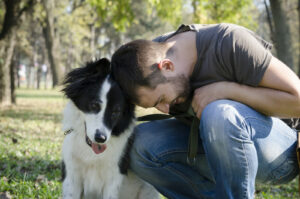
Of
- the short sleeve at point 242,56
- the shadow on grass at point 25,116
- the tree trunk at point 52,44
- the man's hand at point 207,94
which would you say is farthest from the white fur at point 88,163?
the tree trunk at point 52,44

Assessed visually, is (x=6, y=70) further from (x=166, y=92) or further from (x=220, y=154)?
(x=220, y=154)

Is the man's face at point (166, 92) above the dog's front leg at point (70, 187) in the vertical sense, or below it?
above

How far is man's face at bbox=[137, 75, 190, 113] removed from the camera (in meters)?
2.42

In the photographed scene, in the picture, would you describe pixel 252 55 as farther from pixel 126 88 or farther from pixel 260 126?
pixel 126 88

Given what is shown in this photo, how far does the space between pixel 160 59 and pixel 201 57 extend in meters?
0.33

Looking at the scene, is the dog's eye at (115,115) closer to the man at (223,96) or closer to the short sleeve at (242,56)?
the man at (223,96)

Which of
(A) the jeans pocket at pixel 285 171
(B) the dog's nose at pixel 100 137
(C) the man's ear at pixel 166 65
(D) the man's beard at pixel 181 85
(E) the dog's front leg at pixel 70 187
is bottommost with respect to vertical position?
(E) the dog's front leg at pixel 70 187

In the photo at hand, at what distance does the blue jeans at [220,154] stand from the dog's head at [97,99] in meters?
0.34

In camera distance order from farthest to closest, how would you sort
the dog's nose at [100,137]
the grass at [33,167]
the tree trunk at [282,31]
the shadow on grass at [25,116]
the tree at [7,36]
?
the tree at [7,36]
the shadow on grass at [25,116]
the tree trunk at [282,31]
the grass at [33,167]
the dog's nose at [100,137]

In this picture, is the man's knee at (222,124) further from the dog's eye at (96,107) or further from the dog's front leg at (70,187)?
the dog's front leg at (70,187)

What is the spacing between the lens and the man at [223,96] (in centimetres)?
219

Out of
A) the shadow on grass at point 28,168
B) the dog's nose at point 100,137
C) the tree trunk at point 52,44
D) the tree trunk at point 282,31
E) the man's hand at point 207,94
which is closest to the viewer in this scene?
the man's hand at point 207,94

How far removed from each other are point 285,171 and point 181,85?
3.61ft

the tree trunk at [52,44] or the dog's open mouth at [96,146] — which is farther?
the tree trunk at [52,44]
